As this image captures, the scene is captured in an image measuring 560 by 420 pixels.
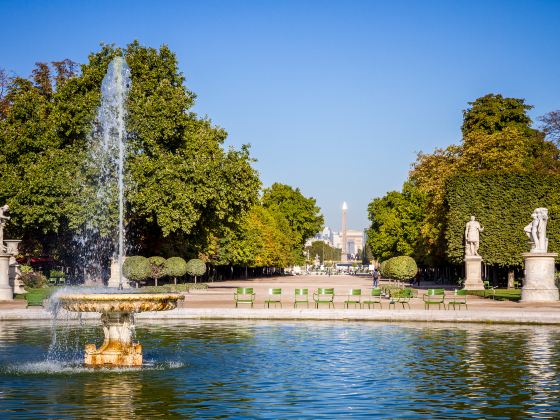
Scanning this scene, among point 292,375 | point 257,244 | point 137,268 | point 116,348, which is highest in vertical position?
point 257,244

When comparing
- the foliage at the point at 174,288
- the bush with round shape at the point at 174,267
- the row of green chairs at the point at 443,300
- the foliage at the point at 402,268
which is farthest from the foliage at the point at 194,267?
the row of green chairs at the point at 443,300

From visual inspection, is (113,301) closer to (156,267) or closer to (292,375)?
(292,375)

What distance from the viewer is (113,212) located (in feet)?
168

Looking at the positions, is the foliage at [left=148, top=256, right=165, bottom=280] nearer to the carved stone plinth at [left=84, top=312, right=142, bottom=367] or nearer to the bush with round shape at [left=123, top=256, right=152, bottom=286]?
the bush with round shape at [left=123, top=256, right=152, bottom=286]

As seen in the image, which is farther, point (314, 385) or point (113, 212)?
point (113, 212)

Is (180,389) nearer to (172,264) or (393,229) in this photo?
(172,264)

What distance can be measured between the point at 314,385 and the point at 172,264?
38.5m

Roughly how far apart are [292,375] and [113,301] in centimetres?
400

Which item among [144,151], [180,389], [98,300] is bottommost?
[180,389]

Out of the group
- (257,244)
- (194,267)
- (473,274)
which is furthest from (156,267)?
(257,244)

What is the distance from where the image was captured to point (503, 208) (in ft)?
198

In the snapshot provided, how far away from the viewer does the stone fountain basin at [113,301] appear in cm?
1855

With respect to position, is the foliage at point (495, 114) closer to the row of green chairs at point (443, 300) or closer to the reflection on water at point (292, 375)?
the row of green chairs at point (443, 300)

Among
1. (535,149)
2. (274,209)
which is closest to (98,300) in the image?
(535,149)
